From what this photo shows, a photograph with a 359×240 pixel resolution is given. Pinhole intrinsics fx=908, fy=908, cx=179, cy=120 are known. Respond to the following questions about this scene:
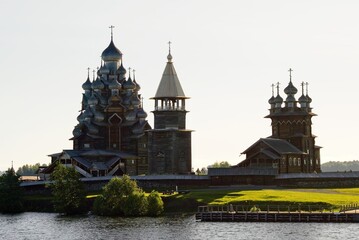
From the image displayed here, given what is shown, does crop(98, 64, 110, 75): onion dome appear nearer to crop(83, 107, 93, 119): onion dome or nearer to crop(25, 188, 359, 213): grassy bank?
crop(83, 107, 93, 119): onion dome

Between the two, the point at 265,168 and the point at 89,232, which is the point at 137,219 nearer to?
the point at 89,232

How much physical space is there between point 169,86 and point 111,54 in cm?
2014

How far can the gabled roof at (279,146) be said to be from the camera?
132 meters

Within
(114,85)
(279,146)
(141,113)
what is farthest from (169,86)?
(279,146)

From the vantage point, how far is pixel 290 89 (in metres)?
142

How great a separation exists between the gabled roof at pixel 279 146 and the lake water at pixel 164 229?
1406 inches

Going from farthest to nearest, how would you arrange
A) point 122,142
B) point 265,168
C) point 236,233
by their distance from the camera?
point 122,142
point 265,168
point 236,233

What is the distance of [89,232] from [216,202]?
21.1 meters

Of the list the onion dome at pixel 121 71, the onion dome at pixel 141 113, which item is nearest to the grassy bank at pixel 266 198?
the onion dome at pixel 141 113

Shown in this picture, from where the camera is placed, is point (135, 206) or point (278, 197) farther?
point (278, 197)

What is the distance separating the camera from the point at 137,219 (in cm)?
9650

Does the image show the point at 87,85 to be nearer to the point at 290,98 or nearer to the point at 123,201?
the point at 290,98

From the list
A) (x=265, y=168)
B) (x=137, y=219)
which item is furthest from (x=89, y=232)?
Result: (x=265, y=168)

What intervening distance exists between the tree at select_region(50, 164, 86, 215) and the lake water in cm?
767
